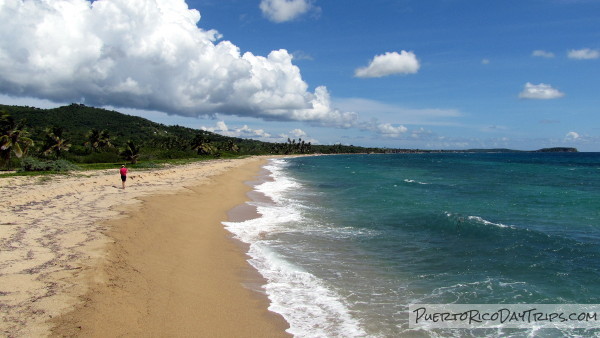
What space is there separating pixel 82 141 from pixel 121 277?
89.3m

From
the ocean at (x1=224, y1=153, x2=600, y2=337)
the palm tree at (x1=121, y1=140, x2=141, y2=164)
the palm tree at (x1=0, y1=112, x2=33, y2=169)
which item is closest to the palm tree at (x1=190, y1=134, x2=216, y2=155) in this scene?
the palm tree at (x1=121, y1=140, x2=141, y2=164)

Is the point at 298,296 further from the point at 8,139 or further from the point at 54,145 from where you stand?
the point at 54,145

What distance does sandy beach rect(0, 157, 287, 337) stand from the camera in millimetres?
6937

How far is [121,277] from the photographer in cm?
905

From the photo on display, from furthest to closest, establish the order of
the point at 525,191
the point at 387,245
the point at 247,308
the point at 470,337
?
the point at 525,191
the point at 387,245
the point at 247,308
the point at 470,337

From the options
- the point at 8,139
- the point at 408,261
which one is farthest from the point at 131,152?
the point at 408,261

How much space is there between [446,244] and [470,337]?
26.0 feet

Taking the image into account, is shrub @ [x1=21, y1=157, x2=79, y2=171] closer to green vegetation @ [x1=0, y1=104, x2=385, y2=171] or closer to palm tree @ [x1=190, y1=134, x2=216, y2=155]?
green vegetation @ [x1=0, y1=104, x2=385, y2=171]

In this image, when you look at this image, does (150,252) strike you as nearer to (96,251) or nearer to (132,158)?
(96,251)

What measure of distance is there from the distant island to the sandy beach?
111 feet

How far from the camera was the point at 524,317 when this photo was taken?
29.3 ft

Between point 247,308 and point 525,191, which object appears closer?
point 247,308

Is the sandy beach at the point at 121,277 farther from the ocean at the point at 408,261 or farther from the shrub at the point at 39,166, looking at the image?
the shrub at the point at 39,166

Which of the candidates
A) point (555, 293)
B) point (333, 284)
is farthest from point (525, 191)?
point (333, 284)
